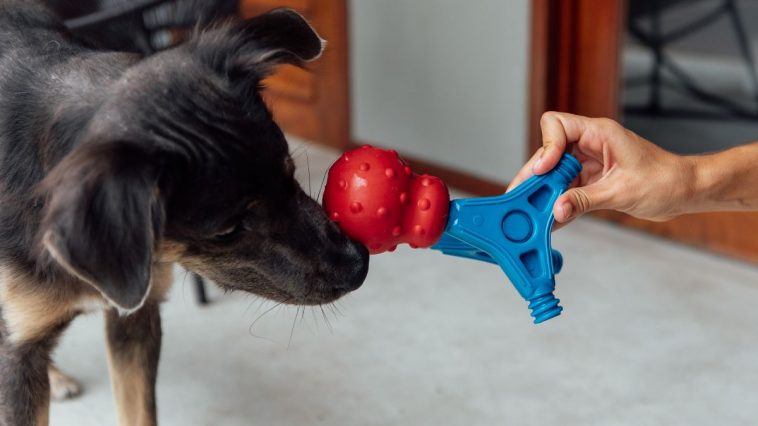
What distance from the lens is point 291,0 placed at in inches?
172

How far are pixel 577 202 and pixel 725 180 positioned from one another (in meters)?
0.38

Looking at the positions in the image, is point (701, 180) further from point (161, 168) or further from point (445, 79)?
point (445, 79)

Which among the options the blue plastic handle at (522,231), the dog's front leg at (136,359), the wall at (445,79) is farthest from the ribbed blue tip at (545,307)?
the wall at (445,79)

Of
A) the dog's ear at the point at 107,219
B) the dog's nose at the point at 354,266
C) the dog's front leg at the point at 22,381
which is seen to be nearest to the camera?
A: the dog's ear at the point at 107,219

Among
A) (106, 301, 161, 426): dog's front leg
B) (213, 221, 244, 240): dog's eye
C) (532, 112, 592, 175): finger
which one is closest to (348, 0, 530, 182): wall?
(532, 112, 592, 175): finger

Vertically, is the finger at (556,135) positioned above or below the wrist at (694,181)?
above

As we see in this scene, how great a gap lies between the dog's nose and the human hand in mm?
319

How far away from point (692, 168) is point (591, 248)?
149cm

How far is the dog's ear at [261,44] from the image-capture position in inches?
61.0

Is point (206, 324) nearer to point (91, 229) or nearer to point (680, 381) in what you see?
point (680, 381)

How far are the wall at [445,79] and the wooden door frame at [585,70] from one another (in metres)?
0.07

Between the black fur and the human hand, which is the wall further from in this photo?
the black fur

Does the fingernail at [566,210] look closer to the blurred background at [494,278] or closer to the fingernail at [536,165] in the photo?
the fingernail at [536,165]

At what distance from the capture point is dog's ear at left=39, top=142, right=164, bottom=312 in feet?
4.16
